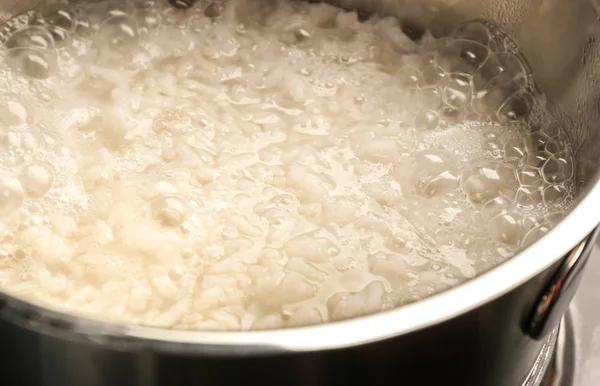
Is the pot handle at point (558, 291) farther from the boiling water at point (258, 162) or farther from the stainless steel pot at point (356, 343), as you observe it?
the boiling water at point (258, 162)

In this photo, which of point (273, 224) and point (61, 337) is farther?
point (273, 224)

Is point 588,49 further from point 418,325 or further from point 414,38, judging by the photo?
point 418,325

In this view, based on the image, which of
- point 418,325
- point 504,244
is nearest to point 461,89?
point 504,244

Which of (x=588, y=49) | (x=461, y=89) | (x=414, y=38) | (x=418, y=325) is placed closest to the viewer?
(x=418, y=325)

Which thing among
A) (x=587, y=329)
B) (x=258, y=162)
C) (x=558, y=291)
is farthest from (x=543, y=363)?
(x=258, y=162)

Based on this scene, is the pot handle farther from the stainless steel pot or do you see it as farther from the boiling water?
the boiling water

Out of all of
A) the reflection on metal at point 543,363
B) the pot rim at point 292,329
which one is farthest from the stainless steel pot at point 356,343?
the reflection on metal at point 543,363
